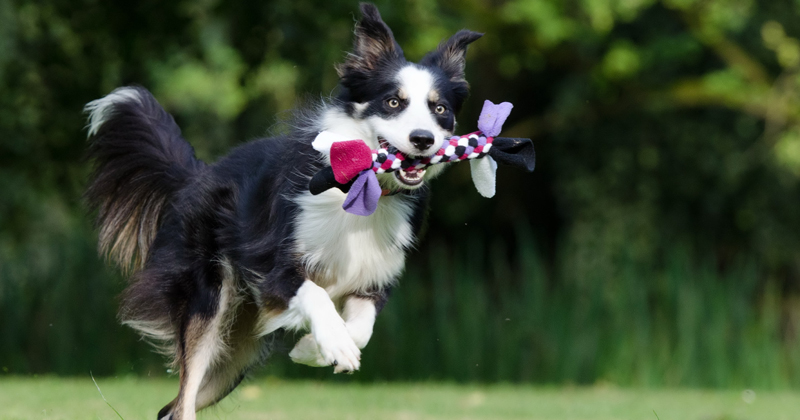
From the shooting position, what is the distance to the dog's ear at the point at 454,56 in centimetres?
511

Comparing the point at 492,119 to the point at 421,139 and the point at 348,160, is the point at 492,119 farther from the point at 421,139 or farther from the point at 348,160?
the point at 348,160

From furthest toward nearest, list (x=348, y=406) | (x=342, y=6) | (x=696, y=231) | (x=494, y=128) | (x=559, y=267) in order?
(x=696, y=231) < (x=559, y=267) < (x=342, y=6) < (x=348, y=406) < (x=494, y=128)

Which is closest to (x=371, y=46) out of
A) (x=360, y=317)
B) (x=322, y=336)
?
(x=360, y=317)

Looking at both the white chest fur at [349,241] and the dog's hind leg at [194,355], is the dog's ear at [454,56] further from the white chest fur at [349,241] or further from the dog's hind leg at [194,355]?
the dog's hind leg at [194,355]

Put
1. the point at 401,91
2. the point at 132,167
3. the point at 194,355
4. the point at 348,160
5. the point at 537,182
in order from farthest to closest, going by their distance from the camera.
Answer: the point at 537,182
the point at 132,167
the point at 194,355
the point at 401,91
the point at 348,160

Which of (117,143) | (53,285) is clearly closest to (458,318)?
(53,285)

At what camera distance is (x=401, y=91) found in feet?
15.4

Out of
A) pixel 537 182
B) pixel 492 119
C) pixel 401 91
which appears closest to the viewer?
pixel 401 91

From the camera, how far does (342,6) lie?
31.6 ft

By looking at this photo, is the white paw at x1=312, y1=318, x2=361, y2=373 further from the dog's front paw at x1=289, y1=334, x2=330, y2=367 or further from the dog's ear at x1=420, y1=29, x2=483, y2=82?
the dog's ear at x1=420, y1=29, x2=483, y2=82

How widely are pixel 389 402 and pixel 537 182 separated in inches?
318

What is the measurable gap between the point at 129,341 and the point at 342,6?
4.06 m

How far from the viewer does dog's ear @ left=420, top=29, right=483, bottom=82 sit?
5109mm

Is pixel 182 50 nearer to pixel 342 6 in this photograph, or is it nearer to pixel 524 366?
pixel 342 6
